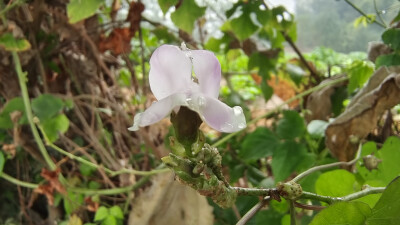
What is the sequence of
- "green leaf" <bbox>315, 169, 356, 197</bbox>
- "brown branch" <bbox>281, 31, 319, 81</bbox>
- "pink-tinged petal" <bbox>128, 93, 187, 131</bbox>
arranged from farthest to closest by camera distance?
"brown branch" <bbox>281, 31, 319, 81</bbox> → "green leaf" <bbox>315, 169, 356, 197</bbox> → "pink-tinged petal" <bbox>128, 93, 187, 131</bbox>

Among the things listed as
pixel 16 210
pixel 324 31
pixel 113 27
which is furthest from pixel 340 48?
pixel 16 210

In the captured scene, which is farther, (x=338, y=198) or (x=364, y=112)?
(x=364, y=112)

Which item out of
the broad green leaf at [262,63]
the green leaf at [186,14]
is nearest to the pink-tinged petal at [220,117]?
the green leaf at [186,14]

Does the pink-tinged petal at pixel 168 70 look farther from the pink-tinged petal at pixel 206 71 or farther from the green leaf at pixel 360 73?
the green leaf at pixel 360 73

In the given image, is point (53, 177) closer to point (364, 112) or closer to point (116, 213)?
point (116, 213)

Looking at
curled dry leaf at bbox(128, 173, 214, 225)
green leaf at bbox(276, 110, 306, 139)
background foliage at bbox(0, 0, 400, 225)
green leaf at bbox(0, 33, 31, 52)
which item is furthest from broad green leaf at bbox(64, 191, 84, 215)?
green leaf at bbox(276, 110, 306, 139)

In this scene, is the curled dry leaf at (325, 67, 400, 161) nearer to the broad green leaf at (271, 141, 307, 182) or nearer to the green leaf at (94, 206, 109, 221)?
the broad green leaf at (271, 141, 307, 182)

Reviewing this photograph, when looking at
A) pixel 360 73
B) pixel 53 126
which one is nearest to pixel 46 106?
pixel 53 126
